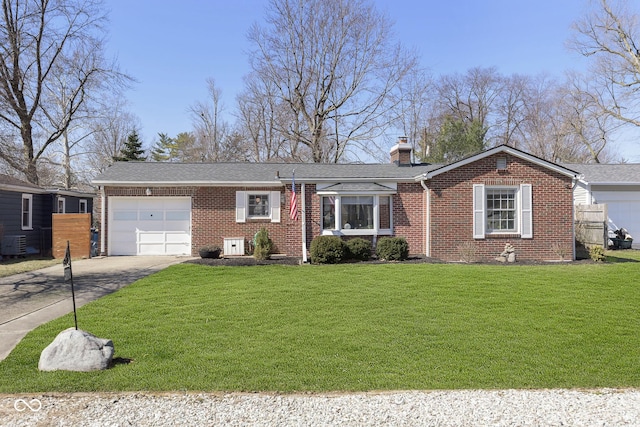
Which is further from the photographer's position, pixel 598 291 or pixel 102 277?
pixel 102 277

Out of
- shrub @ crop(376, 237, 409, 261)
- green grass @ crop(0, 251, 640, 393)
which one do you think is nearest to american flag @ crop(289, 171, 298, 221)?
shrub @ crop(376, 237, 409, 261)

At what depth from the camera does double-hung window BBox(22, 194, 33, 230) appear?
17.9 metres

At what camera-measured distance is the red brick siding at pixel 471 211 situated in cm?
1450

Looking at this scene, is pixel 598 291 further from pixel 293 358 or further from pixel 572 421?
pixel 293 358

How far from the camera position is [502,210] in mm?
14695

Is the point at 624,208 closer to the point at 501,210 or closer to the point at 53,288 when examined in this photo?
the point at 501,210

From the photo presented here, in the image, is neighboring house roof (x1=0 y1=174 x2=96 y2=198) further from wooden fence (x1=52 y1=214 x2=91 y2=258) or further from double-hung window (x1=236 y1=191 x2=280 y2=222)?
double-hung window (x1=236 y1=191 x2=280 y2=222)

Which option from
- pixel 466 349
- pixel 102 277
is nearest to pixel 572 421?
pixel 466 349

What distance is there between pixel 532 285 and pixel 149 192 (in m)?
12.8

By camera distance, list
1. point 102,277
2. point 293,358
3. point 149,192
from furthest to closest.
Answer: point 149,192, point 102,277, point 293,358

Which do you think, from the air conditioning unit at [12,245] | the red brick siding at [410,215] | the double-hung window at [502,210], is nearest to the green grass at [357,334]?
the double-hung window at [502,210]

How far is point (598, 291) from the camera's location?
954cm

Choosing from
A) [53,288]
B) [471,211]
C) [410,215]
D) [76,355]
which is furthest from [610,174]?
[76,355]

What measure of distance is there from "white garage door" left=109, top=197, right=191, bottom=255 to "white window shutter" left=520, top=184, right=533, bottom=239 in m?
11.4
